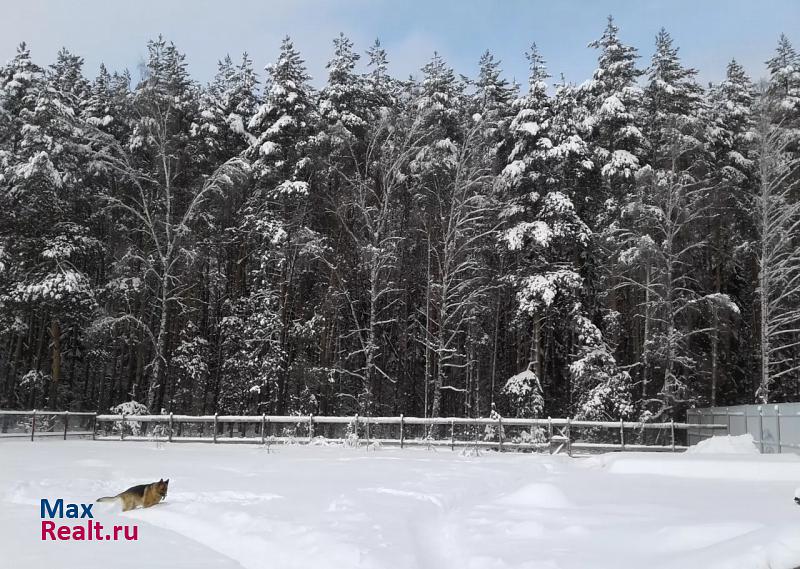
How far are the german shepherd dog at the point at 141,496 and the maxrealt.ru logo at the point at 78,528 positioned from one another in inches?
14.5

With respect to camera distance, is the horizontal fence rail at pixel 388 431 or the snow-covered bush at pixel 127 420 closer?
the horizontal fence rail at pixel 388 431

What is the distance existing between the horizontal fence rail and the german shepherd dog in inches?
434

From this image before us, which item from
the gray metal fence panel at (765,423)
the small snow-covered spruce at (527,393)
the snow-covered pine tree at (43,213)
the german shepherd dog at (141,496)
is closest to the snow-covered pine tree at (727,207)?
the gray metal fence panel at (765,423)

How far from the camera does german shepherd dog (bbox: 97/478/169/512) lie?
9320mm

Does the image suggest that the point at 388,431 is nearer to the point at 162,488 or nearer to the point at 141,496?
the point at 162,488

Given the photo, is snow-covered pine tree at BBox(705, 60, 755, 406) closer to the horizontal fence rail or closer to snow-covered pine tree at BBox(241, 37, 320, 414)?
the horizontal fence rail

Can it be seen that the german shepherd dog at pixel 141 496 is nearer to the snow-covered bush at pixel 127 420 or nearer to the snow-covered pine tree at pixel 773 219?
the snow-covered bush at pixel 127 420

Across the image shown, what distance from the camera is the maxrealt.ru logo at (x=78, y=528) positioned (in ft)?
25.7

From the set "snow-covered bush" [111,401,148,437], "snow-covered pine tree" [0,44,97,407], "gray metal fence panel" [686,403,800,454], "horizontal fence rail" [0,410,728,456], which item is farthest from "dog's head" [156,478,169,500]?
"snow-covered pine tree" [0,44,97,407]

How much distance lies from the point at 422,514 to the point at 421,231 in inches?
828

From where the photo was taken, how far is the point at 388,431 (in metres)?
25.4

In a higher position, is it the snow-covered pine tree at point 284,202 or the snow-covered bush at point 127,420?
the snow-covered pine tree at point 284,202

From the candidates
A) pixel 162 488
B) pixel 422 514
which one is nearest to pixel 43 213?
pixel 162 488

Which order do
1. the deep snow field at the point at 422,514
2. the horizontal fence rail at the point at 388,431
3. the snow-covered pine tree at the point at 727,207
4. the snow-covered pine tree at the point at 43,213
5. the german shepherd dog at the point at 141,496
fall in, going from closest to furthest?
the deep snow field at the point at 422,514 < the german shepherd dog at the point at 141,496 < the horizontal fence rail at the point at 388,431 < the snow-covered pine tree at the point at 43,213 < the snow-covered pine tree at the point at 727,207
